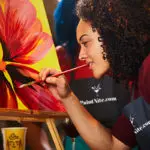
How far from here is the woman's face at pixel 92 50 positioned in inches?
46.1

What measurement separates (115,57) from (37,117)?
398mm

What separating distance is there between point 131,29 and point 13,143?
572 mm

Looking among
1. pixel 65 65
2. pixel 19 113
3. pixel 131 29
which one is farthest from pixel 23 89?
pixel 131 29

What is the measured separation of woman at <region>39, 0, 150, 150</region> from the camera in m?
1.02

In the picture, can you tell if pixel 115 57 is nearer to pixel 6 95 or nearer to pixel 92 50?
pixel 92 50

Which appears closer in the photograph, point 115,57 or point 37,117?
point 115,57

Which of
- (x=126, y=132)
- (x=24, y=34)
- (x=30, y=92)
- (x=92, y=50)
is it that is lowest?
(x=126, y=132)

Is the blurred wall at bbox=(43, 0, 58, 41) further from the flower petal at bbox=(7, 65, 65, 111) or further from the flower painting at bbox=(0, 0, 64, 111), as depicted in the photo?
the flower petal at bbox=(7, 65, 65, 111)

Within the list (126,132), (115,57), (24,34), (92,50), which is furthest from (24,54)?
(126,132)

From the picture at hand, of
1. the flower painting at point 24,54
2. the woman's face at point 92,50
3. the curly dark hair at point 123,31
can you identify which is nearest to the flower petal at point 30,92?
the flower painting at point 24,54

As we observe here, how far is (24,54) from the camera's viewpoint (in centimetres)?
127

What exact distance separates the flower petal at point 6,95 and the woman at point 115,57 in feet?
0.52

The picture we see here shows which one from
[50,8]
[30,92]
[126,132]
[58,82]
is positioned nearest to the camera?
[126,132]

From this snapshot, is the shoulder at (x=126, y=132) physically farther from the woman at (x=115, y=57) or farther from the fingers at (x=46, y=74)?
the fingers at (x=46, y=74)
